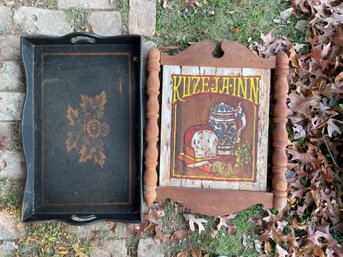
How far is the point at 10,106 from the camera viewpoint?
9.50 ft

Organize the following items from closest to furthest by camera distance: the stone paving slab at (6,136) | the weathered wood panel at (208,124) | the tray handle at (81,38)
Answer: the tray handle at (81,38), the weathered wood panel at (208,124), the stone paving slab at (6,136)

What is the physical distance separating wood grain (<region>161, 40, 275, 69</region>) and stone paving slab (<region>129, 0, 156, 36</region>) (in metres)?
0.31

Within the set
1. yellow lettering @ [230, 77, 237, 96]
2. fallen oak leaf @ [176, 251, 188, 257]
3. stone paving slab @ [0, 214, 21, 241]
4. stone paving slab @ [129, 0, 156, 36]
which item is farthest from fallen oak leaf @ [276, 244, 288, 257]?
stone paving slab @ [0, 214, 21, 241]

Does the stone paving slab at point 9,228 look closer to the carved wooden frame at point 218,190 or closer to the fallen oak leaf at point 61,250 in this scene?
the fallen oak leaf at point 61,250

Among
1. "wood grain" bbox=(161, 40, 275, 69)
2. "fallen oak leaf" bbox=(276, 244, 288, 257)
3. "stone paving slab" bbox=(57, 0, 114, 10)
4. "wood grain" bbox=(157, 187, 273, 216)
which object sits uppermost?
"stone paving slab" bbox=(57, 0, 114, 10)

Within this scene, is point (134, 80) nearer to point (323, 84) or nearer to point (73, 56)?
point (73, 56)

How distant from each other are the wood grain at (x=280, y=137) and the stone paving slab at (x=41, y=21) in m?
1.79

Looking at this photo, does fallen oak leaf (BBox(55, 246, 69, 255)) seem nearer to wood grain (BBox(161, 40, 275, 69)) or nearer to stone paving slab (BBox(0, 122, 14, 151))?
stone paving slab (BBox(0, 122, 14, 151))

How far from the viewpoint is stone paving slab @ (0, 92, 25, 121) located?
2.89 metres

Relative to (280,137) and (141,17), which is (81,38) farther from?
(280,137)

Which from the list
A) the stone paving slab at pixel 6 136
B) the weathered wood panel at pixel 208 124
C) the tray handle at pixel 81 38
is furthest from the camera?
the stone paving slab at pixel 6 136

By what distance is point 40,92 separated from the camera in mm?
2840

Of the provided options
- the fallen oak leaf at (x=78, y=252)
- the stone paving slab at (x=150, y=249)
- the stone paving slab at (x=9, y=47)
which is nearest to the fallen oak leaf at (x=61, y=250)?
the fallen oak leaf at (x=78, y=252)

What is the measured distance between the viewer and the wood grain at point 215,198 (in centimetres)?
277
